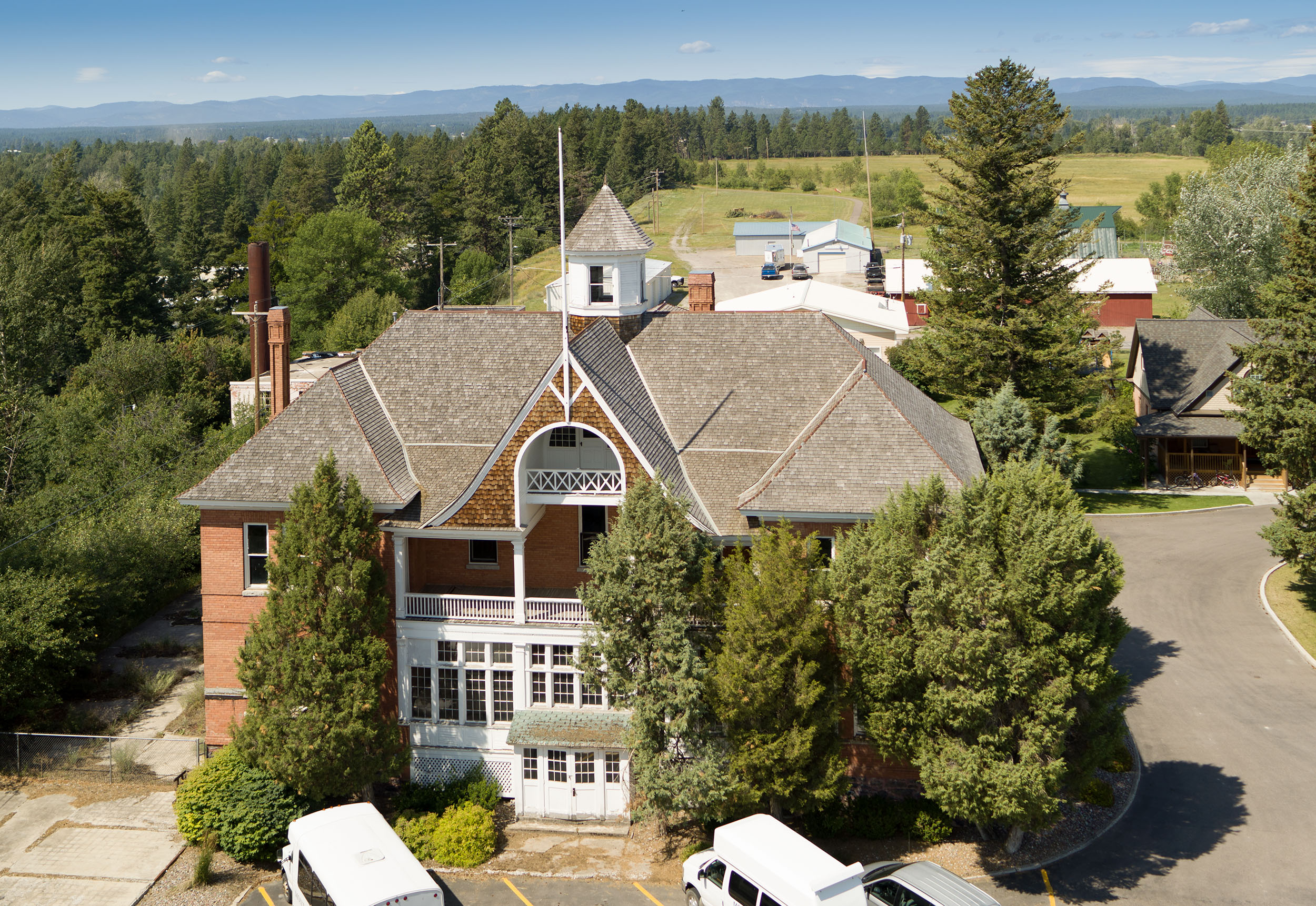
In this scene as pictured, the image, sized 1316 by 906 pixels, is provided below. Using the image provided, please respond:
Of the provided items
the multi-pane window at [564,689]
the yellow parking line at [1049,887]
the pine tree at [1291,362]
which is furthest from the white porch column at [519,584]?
the pine tree at [1291,362]

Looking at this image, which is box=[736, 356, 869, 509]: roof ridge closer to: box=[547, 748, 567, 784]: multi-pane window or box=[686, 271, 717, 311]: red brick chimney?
box=[686, 271, 717, 311]: red brick chimney

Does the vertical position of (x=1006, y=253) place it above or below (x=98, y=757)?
above

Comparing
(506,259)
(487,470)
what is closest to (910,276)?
(506,259)

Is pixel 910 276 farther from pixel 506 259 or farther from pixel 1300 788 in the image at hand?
pixel 1300 788

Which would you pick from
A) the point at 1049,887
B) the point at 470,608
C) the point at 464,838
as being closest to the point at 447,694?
Result: the point at 470,608

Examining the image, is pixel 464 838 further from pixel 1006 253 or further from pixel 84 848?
pixel 1006 253

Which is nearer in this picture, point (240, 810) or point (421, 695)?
point (240, 810)
